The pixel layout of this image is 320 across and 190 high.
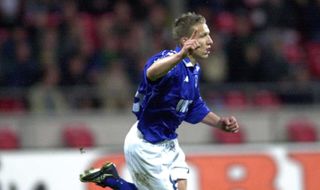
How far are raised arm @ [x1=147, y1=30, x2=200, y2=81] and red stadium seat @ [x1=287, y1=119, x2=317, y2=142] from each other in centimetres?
489

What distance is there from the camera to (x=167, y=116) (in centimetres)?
718

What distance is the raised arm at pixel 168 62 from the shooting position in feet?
21.3

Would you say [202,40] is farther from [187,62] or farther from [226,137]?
[226,137]

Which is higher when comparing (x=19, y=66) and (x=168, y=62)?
(x=168, y=62)

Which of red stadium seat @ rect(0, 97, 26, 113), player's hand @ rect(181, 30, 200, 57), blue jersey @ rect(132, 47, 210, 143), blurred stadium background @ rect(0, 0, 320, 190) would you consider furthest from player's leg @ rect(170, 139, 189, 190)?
red stadium seat @ rect(0, 97, 26, 113)

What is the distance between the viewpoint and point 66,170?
1047 cm

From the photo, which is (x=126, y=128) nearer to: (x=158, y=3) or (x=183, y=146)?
(x=183, y=146)

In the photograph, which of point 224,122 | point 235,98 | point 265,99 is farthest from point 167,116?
point 265,99

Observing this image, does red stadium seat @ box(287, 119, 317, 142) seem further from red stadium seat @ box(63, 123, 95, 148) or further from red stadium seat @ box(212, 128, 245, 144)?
red stadium seat @ box(63, 123, 95, 148)

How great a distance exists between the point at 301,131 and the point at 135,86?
183 centimetres

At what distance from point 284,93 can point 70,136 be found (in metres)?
2.38

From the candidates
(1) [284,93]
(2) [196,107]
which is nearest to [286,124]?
(1) [284,93]

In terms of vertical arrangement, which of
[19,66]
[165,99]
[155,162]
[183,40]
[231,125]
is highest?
[183,40]

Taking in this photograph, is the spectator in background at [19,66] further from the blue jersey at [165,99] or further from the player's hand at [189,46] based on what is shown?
the player's hand at [189,46]
